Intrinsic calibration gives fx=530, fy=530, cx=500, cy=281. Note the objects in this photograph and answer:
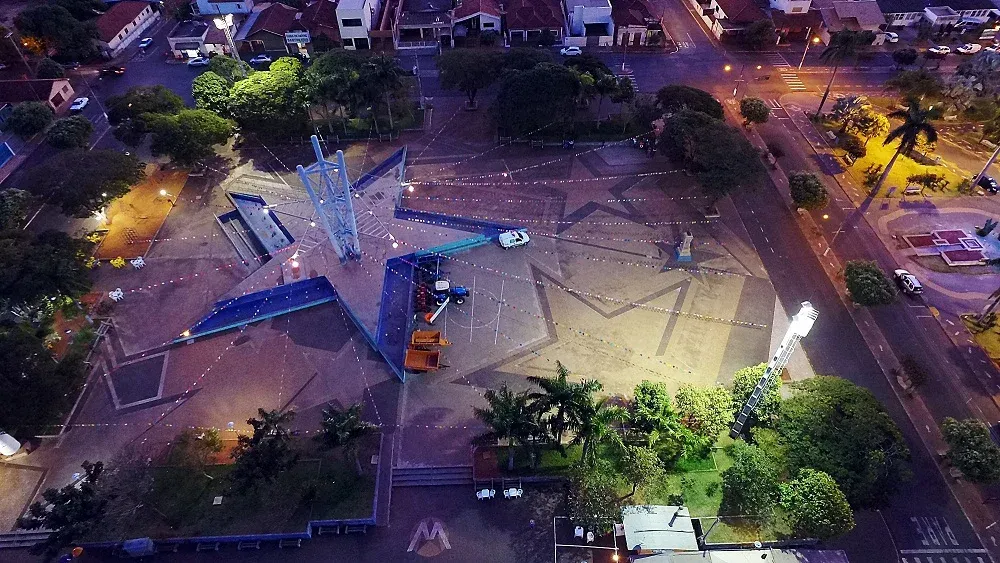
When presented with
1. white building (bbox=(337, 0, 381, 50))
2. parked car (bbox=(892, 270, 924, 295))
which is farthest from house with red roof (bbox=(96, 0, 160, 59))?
parked car (bbox=(892, 270, 924, 295))

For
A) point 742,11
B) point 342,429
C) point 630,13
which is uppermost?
point 742,11

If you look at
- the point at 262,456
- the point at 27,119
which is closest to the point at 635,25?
the point at 262,456

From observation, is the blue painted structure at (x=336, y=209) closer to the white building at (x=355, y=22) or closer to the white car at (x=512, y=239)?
the white car at (x=512, y=239)

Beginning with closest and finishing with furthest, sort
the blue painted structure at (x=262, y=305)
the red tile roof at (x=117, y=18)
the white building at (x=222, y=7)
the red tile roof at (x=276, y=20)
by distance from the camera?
the blue painted structure at (x=262, y=305)
the red tile roof at (x=276, y=20)
the red tile roof at (x=117, y=18)
the white building at (x=222, y=7)

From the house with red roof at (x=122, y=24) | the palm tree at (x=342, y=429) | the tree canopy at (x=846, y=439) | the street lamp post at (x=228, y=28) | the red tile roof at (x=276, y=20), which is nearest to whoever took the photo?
the tree canopy at (x=846, y=439)

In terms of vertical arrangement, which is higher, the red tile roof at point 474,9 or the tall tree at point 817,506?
the red tile roof at point 474,9

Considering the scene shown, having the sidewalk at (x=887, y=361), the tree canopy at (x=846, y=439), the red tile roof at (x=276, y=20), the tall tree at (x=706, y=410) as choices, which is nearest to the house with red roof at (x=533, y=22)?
the red tile roof at (x=276, y=20)

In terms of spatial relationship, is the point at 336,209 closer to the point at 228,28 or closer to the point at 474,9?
the point at 228,28
